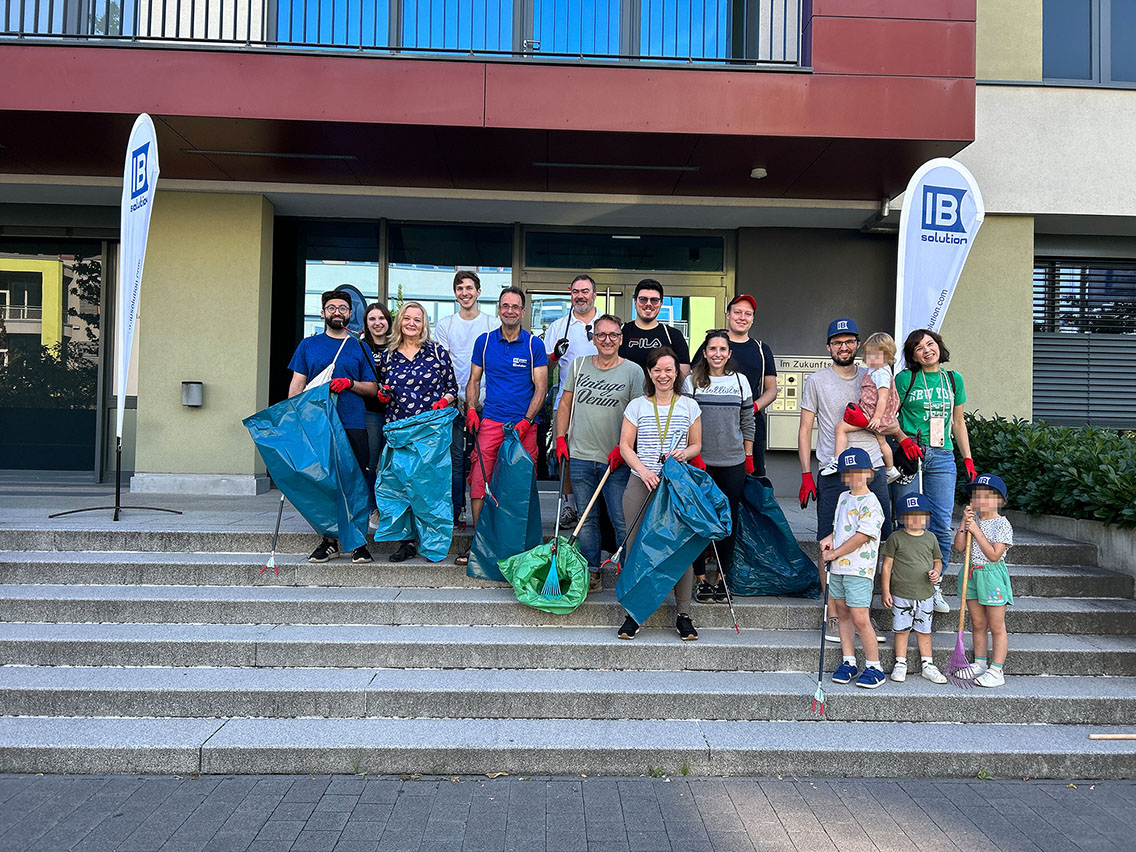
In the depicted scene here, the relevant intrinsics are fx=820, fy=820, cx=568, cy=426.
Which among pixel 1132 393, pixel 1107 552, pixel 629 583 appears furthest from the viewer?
pixel 1132 393

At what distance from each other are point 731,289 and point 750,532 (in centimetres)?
483

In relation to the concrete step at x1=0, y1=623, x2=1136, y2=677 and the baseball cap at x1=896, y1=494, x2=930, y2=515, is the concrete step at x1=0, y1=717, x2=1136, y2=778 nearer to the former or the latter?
the concrete step at x1=0, y1=623, x2=1136, y2=677

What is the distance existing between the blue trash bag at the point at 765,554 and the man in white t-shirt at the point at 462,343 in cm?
200

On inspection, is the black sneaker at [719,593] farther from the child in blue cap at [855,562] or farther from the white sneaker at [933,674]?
the white sneaker at [933,674]

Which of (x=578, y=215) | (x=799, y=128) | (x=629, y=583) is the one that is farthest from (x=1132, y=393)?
(x=629, y=583)

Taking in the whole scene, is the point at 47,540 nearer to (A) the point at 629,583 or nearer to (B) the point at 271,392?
(B) the point at 271,392

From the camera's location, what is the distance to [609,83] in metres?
7.14

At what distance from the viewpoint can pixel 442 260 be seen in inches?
384

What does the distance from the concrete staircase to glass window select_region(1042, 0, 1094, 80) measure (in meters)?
6.34

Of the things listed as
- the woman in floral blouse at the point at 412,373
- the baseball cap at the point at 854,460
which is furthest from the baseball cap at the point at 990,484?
the woman in floral blouse at the point at 412,373

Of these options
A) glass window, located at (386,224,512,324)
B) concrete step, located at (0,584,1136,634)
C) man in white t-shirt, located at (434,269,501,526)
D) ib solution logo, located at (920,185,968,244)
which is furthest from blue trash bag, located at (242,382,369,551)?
ib solution logo, located at (920,185,968,244)

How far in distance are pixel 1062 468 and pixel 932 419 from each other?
7.00ft

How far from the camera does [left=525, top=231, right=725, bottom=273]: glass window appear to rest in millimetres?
9719

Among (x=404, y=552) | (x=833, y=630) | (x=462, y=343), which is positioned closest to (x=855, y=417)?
(x=833, y=630)
